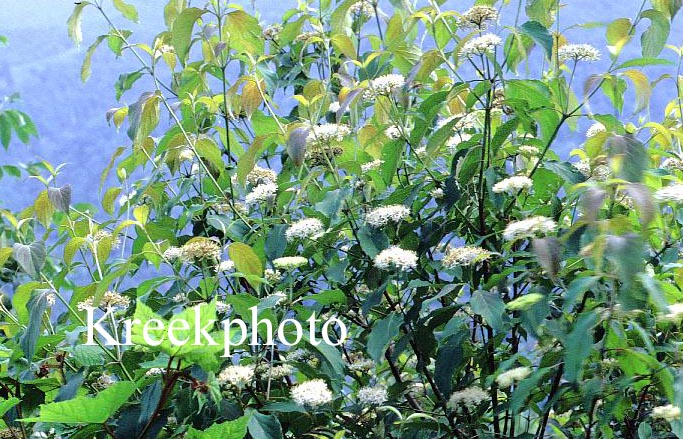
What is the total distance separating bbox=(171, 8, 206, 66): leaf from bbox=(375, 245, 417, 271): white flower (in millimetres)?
301

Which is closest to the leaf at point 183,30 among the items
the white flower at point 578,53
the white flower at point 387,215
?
the white flower at point 387,215

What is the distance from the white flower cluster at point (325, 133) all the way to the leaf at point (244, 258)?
131 millimetres

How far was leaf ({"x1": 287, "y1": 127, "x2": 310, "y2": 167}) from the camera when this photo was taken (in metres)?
0.82

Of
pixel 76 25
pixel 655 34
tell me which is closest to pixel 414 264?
pixel 655 34

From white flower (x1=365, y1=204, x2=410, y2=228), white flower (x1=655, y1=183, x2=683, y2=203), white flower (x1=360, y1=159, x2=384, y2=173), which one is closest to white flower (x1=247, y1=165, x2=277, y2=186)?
white flower (x1=360, y1=159, x2=384, y2=173)

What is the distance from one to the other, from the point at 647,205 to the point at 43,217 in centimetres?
65

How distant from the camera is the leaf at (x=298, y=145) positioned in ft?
2.69

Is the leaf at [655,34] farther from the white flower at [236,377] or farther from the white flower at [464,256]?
the white flower at [236,377]

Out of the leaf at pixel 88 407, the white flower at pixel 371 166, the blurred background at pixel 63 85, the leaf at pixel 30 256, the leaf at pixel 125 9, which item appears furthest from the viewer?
the blurred background at pixel 63 85

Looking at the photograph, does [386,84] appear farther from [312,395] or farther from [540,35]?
[312,395]

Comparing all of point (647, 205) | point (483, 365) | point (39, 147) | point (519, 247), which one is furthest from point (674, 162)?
point (39, 147)

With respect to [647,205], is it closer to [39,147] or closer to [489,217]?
[489,217]

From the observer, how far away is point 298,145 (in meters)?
0.83

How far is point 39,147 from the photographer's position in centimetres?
336
